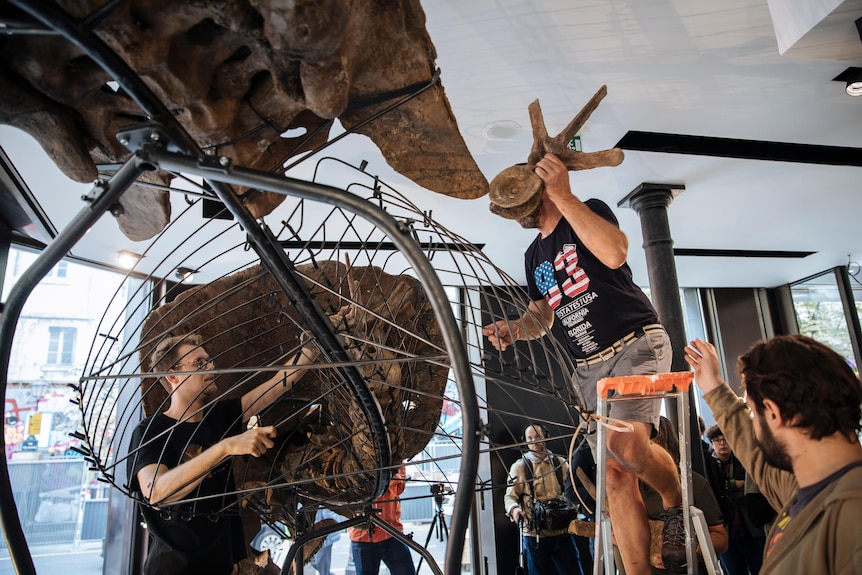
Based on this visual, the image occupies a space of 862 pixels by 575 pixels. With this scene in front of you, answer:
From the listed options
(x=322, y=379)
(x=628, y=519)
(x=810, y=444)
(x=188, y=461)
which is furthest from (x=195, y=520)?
(x=810, y=444)

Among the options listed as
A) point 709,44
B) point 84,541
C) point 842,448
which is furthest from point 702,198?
point 84,541

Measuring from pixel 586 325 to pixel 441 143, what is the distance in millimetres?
815

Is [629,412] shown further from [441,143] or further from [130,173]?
[130,173]

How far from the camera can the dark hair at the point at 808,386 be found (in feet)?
3.22

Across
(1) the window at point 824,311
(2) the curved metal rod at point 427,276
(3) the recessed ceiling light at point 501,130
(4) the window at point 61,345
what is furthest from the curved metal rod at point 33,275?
(1) the window at point 824,311

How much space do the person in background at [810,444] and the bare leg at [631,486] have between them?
37 cm

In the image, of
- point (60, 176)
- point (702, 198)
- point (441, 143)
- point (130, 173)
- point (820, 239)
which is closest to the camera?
point (130, 173)

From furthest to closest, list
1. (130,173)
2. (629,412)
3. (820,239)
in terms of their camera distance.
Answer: (820,239) < (629,412) < (130,173)

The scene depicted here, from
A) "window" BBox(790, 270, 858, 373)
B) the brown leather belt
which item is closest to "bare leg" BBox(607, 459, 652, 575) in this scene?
the brown leather belt

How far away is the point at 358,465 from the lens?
1.25 metres

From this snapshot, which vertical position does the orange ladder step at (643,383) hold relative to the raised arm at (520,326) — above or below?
below

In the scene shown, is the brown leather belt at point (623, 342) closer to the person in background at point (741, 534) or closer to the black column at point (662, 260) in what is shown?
the black column at point (662, 260)

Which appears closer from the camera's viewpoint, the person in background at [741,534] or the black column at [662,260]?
the person in background at [741,534]

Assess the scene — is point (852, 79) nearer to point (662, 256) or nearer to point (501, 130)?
point (662, 256)
